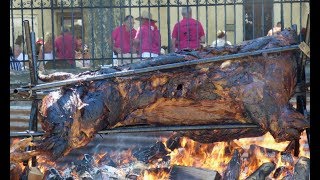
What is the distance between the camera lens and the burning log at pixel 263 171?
6237 millimetres

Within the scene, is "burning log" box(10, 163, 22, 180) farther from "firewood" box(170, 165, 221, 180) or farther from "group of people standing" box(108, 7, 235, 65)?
"group of people standing" box(108, 7, 235, 65)

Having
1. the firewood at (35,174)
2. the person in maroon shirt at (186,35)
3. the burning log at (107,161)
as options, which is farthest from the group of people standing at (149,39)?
the firewood at (35,174)

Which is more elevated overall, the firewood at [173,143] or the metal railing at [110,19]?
the metal railing at [110,19]

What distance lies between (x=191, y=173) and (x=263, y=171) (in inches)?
26.1

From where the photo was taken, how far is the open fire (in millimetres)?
6418

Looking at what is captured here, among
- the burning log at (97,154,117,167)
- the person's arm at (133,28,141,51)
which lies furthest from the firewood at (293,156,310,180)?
the person's arm at (133,28,141,51)

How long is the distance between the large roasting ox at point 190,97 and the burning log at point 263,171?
1.18ft

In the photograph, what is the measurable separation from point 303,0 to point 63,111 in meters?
4.75

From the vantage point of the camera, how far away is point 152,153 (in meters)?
7.25

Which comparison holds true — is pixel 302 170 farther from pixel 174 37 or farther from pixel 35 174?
pixel 174 37

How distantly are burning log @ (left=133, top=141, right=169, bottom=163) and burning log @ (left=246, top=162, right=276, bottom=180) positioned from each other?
3.94ft

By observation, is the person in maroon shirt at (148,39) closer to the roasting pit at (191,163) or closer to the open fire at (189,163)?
the roasting pit at (191,163)
